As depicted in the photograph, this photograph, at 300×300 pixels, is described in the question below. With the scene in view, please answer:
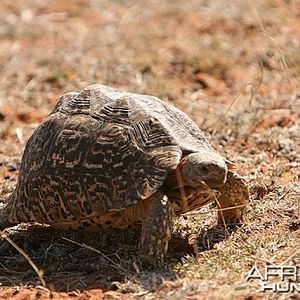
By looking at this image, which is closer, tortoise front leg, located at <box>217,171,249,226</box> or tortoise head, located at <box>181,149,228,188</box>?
tortoise head, located at <box>181,149,228,188</box>

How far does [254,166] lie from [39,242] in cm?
226

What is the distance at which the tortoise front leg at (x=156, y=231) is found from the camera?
5.64 metres

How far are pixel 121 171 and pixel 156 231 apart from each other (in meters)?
0.45

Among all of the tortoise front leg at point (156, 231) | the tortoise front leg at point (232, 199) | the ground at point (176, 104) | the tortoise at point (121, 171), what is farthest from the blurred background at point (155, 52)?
the tortoise front leg at point (156, 231)

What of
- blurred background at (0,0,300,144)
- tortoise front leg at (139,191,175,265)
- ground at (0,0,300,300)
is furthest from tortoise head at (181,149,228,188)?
blurred background at (0,0,300,144)

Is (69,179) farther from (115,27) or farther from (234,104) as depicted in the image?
(115,27)

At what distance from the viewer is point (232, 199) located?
6328 mm

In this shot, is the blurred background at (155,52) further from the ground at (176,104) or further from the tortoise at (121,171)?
the tortoise at (121,171)

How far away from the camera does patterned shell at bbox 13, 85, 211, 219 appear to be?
5734 millimetres

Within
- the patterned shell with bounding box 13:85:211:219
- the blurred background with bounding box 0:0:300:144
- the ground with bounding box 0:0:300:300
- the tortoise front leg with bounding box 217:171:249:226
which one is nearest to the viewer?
the ground with bounding box 0:0:300:300

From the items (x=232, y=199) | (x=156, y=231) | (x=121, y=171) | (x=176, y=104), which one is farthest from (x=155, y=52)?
(x=156, y=231)

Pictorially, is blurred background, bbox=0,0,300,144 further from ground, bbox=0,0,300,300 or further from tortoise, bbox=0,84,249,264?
tortoise, bbox=0,84,249,264

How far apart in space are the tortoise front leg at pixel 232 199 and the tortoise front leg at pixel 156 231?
0.67 metres

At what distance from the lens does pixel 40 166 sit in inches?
243
